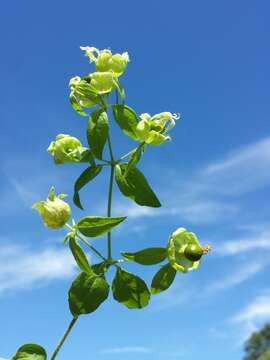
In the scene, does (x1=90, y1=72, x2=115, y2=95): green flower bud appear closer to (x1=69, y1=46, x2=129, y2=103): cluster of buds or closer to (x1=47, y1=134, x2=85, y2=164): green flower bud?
(x1=69, y1=46, x2=129, y2=103): cluster of buds

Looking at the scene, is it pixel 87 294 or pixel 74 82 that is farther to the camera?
pixel 74 82

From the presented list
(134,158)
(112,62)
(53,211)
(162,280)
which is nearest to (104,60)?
(112,62)

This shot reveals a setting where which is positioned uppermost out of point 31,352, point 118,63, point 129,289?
point 118,63

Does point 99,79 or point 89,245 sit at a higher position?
point 99,79

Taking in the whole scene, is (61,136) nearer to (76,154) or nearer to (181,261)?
(76,154)

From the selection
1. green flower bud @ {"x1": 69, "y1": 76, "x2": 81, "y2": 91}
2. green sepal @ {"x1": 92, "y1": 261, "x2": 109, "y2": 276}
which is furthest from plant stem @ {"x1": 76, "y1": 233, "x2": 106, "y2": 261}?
green flower bud @ {"x1": 69, "y1": 76, "x2": 81, "y2": 91}

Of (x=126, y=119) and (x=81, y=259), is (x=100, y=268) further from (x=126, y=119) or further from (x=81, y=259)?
(x=126, y=119)
